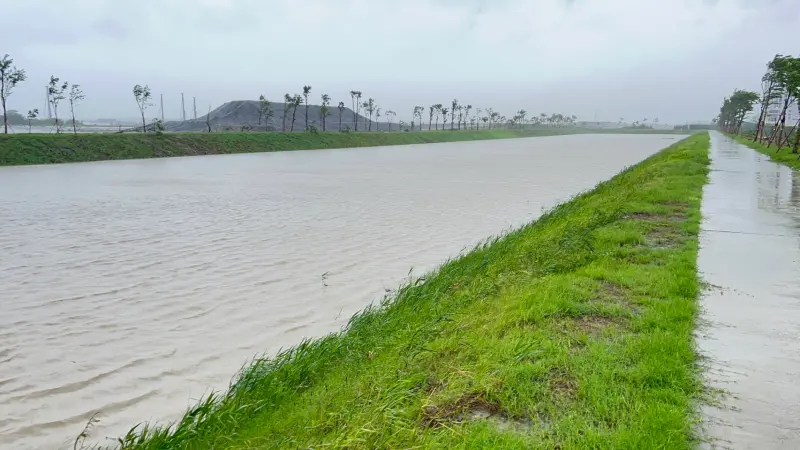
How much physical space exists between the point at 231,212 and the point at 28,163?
2403cm

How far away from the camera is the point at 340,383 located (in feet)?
15.1

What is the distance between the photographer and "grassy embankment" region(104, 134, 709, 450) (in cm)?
338

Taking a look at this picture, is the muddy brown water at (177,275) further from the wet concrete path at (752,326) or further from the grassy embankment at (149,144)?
the grassy embankment at (149,144)

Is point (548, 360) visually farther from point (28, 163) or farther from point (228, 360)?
point (28, 163)

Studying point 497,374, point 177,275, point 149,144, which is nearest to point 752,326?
point 497,374

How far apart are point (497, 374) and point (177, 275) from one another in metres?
6.69

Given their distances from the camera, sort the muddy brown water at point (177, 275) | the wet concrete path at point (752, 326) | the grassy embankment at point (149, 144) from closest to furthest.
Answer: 1. the wet concrete path at point (752, 326)
2. the muddy brown water at point (177, 275)
3. the grassy embankment at point (149, 144)

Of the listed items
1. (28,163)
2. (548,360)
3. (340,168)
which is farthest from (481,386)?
(28,163)

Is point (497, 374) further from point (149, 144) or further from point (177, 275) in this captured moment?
point (149, 144)

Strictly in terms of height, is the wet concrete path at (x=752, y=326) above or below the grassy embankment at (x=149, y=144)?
below

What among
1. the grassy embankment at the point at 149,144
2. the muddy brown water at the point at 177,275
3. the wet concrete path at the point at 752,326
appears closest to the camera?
the wet concrete path at the point at 752,326

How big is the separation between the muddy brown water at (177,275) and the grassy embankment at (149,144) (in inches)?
544

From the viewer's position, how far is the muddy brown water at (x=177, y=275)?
5.39 m

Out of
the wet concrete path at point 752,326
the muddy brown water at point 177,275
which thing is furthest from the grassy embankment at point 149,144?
the wet concrete path at point 752,326
